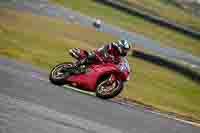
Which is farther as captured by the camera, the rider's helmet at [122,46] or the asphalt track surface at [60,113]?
the rider's helmet at [122,46]

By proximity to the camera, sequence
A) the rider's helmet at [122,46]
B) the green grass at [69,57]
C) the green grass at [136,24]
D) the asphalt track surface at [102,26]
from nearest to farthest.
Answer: the rider's helmet at [122,46], the green grass at [69,57], the asphalt track surface at [102,26], the green grass at [136,24]

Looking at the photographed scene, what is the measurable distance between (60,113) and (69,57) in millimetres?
12636

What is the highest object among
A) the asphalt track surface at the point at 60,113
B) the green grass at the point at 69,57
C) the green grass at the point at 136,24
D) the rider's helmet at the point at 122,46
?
the rider's helmet at the point at 122,46

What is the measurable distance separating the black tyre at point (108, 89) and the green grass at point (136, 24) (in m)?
27.9

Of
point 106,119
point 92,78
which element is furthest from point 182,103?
point 106,119

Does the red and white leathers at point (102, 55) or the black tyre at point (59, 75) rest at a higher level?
the red and white leathers at point (102, 55)

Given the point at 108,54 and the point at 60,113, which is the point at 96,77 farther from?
the point at 60,113

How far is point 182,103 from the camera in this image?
1912 cm

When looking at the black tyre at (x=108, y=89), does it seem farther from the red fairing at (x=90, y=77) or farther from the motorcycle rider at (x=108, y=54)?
the motorcycle rider at (x=108, y=54)

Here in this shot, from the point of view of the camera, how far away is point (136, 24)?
139 feet

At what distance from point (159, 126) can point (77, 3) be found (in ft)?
111

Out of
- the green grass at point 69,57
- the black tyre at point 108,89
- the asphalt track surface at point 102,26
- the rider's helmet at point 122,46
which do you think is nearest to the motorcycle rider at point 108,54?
the rider's helmet at point 122,46

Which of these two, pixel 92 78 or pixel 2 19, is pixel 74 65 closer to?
pixel 92 78

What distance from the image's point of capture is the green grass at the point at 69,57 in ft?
58.9
